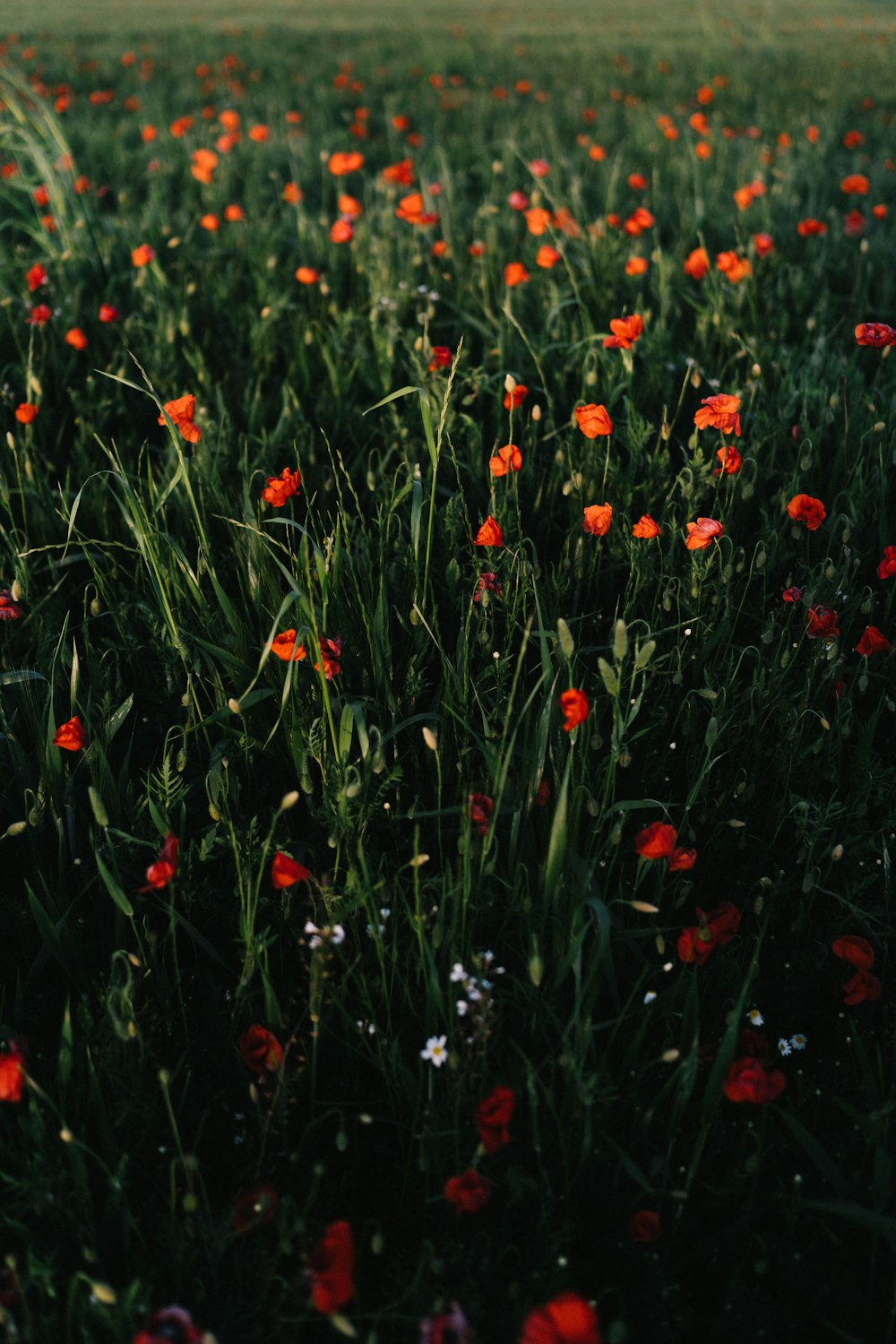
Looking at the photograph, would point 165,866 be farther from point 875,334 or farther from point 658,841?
point 875,334

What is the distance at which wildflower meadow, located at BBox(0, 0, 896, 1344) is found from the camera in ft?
3.39

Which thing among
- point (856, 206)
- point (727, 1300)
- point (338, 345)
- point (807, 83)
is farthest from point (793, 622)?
point (807, 83)

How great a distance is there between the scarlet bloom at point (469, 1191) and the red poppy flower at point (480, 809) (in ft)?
1.30

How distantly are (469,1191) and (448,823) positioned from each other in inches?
21.9

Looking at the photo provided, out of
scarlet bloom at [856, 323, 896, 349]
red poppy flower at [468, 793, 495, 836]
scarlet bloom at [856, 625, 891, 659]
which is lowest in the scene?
red poppy flower at [468, 793, 495, 836]

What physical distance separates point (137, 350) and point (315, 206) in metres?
2.17

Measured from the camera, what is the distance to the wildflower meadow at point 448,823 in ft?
3.39

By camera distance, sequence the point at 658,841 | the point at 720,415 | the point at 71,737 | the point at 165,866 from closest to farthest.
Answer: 1. the point at 165,866
2. the point at 658,841
3. the point at 71,737
4. the point at 720,415

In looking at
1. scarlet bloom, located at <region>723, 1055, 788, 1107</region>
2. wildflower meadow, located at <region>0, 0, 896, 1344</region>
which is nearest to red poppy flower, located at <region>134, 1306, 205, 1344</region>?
wildflower meadow, located at <region>0, 0, 896, 1344</region>

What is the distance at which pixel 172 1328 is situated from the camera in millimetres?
822

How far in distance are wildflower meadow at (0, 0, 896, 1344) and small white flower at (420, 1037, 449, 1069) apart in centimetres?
3

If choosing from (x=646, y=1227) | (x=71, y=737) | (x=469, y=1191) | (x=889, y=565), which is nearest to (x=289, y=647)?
(x=71, y=737)

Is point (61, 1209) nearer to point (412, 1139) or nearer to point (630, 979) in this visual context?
point (412, 1139)

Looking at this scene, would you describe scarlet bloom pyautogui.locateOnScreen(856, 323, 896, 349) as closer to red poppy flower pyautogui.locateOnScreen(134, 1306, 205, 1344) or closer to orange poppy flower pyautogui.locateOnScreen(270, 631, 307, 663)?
orange poppy flower pyautogui.locateOnScreen(270, 631, 307, 663)
